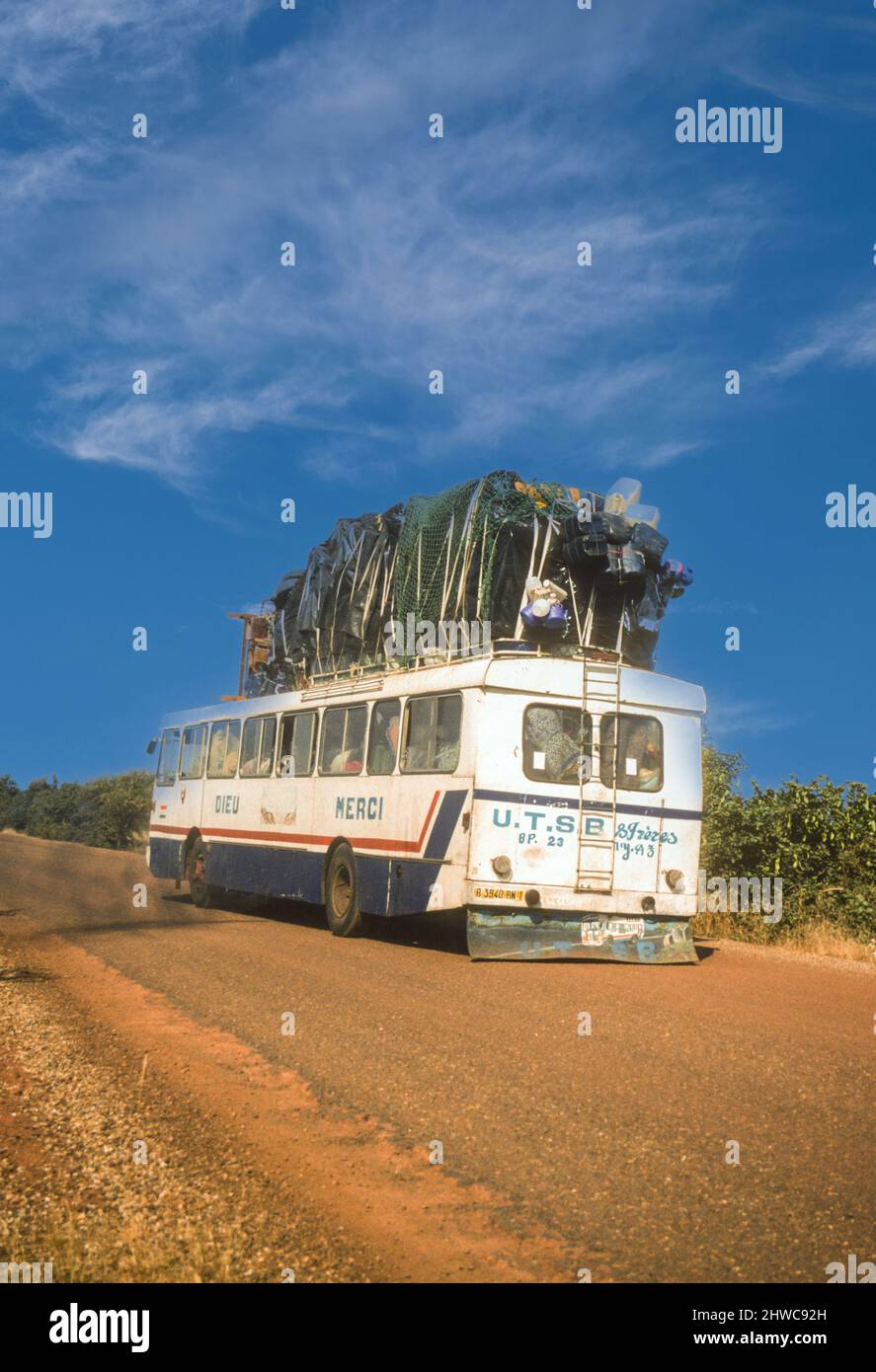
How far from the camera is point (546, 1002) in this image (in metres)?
10.1

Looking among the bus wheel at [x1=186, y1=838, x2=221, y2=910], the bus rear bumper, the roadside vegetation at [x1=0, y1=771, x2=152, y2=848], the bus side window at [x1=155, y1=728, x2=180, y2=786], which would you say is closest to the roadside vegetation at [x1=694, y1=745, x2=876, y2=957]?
the bus rear bumper

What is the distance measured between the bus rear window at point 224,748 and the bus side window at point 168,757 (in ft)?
6.91

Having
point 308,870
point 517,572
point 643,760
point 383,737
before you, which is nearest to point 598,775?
point 643,760

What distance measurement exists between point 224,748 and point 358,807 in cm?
586

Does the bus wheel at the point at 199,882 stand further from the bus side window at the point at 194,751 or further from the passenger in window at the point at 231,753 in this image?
the passenger in window at the point at 231,753

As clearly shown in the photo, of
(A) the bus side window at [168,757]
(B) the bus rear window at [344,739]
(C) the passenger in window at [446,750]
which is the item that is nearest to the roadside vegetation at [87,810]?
(A) the bus side window at [168,757]

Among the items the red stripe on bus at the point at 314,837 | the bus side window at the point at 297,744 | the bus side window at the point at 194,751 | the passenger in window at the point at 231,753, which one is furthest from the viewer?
the bus side window at the point at 194,751

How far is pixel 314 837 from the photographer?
1683 centimetres

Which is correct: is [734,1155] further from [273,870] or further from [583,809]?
[273,870]

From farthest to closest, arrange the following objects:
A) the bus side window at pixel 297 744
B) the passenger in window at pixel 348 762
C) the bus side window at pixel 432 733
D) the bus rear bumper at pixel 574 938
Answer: the bus side window at pixel 297 744, the passenger in window at pixel 348 762, the bus side window at pixel 432 733, the bus rear bumper at pixel 574 938

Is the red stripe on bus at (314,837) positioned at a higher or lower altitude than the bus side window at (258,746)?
lower

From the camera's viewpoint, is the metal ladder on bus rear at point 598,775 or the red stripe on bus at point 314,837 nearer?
the metal ladder on bus rear at point 598,775

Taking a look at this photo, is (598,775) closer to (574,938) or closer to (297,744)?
(574,938)

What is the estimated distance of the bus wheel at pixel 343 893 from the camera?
50.8 feet
